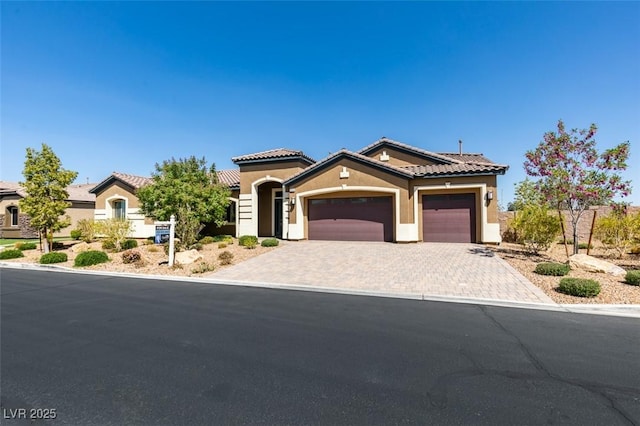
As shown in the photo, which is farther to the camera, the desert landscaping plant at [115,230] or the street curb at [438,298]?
the desert landscaping plant at [115,230]

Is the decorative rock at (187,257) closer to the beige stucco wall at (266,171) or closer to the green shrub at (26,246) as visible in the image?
the beige stucco wall at (266,171)

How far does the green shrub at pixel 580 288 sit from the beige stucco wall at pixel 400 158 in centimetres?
1409

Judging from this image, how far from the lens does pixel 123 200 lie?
24.8 metres

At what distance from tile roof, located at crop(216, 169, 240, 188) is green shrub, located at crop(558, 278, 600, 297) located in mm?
18789

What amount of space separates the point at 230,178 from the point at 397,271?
57.9ft

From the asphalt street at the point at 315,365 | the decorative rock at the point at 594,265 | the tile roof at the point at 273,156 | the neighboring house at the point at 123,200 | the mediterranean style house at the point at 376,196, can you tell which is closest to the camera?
the asphalt street at the point at 315,365

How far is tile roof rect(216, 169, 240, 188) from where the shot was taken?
22.3 meters

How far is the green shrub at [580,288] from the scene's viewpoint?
7.23 metres

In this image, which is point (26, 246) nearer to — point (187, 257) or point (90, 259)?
point (90, 259)

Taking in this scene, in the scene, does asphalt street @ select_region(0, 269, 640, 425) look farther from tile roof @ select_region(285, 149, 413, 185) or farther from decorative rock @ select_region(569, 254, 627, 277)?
tile roof @ select_region(285, 149, 413, 185)

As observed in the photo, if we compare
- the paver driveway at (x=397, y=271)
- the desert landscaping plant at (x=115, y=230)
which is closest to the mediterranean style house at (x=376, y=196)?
the paver driveway at (x=397, y=271)

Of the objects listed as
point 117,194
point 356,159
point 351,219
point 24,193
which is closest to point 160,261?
point 351,219

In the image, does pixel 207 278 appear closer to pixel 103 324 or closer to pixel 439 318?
pixel 103 324

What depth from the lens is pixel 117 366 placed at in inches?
158
